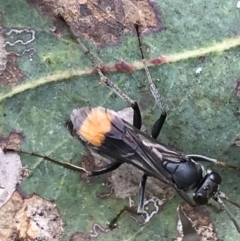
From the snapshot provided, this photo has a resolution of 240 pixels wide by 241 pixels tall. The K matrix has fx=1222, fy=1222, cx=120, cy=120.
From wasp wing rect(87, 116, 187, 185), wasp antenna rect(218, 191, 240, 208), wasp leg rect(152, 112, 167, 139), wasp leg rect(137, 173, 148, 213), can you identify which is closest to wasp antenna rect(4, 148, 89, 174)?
wasp wing rect(87, 116, 187, 185)

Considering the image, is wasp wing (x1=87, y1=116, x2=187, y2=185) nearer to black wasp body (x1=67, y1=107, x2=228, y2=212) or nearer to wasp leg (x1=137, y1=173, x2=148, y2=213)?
black wasp body (x1=67, y1=107, x2=228, y2=212)

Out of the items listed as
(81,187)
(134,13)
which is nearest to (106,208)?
(81,187)

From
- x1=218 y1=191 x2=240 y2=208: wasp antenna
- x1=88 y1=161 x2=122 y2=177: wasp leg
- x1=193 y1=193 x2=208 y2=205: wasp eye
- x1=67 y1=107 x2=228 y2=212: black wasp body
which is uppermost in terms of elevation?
x1=67 y1=107 x2=228 y2=212: black wasp body

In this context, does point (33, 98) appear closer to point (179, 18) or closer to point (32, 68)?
point (32, 68)

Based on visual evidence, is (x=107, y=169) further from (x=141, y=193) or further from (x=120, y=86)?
(x=120, y=86)

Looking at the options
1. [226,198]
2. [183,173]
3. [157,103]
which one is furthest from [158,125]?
[226,198]

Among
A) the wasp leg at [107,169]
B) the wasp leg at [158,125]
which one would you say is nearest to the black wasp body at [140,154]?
the wasp leg at [107,169]
